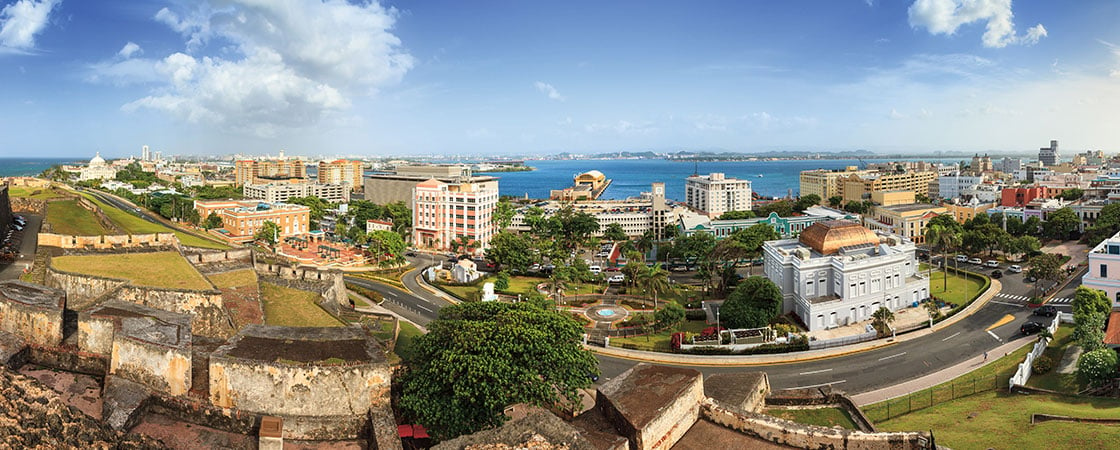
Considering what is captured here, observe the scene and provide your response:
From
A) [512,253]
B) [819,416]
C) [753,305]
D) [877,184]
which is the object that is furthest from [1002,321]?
[877,184]

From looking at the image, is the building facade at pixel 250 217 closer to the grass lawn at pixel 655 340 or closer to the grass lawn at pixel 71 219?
the grass lawn at pixel 71 219

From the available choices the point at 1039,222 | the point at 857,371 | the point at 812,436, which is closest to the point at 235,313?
the point at 812,436

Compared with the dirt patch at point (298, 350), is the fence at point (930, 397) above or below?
below

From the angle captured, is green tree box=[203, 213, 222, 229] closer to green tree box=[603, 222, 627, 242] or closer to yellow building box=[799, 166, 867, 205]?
green tree box=[603, 222, 627, 242]

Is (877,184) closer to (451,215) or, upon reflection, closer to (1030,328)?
(451,215)

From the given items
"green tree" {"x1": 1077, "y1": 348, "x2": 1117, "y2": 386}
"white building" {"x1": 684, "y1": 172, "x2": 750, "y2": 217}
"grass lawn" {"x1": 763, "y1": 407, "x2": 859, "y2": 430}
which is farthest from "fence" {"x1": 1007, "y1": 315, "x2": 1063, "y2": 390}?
"white building" {"x1": 684, "y1": 172, "x2": 750, "y2": 217}

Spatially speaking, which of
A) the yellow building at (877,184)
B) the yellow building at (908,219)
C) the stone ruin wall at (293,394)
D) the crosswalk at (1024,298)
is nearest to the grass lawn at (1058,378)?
the crosswalk at (1024,298)

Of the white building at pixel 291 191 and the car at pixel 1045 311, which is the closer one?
the car at pixel 1045 311

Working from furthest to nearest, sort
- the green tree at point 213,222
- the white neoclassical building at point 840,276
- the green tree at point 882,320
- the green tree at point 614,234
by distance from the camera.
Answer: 1. the green tree at point 614,234
2. the green tree at point 213,222
3. the white neoclassical building at point 840,276
4. the green tree at point 882,320
